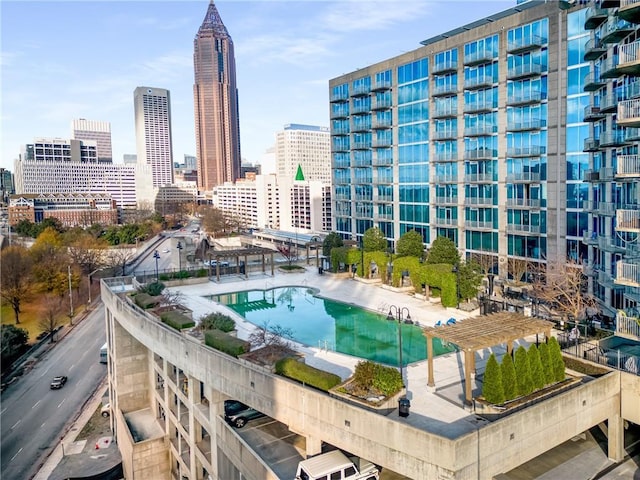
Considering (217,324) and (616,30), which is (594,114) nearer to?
(616,30)

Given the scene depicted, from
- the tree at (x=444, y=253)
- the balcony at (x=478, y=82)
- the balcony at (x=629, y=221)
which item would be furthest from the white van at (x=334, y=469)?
the balcony at (x=478, y=82)

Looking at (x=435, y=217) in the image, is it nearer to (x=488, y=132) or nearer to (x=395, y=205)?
(x=395, y=205)

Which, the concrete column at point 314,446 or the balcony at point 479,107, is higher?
the balcony at point 479,107

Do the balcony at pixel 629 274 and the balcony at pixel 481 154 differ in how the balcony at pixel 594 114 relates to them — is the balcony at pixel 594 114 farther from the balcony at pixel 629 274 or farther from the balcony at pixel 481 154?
the balcony at pixel 481 154

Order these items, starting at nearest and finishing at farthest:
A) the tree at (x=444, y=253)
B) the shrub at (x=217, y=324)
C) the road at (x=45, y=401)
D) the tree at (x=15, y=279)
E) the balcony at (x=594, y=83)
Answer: the shrub at (x=217, y=324) → the balcony at (x=594, y=83) → the road at (x=45, y=401) → the tree at (x=444, y=253) → the tree at (x=15, y=279)

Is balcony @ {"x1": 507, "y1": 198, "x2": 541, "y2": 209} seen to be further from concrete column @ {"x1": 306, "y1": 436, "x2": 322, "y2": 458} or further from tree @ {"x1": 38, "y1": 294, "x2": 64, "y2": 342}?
tree @ {"x1": 38, "y1": 294, "x2": 64, "y2": 342}

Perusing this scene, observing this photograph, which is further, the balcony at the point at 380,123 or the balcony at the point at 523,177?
the balcony at the point at 380,123

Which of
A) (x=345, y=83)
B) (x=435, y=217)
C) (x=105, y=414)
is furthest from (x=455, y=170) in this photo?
(x=105, y=414)
